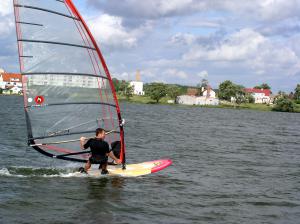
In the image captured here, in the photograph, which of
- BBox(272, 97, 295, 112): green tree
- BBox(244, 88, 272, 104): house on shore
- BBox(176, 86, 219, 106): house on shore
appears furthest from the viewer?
BBox(244, 88, 272, 104): house on shore

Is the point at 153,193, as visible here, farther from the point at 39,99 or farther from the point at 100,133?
the point at 39,99

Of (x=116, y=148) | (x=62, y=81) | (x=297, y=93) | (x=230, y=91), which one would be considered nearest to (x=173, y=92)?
(x=230, y=91)

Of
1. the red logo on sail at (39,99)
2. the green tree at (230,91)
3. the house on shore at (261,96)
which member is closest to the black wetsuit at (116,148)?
the red logo on sail at (39,99)

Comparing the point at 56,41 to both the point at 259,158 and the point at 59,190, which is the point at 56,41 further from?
the point at 259,158

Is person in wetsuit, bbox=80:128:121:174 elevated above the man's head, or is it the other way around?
the man's head

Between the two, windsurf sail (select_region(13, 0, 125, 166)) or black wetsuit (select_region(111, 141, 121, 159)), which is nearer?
windsurf sail (select_region(13, 0, 125, 166))

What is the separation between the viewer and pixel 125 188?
1044 cm

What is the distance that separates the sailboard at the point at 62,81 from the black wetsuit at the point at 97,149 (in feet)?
2.06

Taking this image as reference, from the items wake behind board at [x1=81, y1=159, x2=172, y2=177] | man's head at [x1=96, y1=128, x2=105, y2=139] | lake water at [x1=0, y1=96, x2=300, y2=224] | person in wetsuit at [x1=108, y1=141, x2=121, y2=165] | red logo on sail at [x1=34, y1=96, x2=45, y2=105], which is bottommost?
lake water at [x1=0, y1=96, x2=300, y2=224]

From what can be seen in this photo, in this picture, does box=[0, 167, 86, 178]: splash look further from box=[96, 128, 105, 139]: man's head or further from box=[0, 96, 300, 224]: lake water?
box=[96, 128, 105, 139]: man's head

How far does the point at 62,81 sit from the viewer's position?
1038 cm

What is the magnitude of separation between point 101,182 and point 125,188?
680 millimetres

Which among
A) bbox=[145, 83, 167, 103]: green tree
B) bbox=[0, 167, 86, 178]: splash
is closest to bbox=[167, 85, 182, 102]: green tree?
bbox=[145, 83, 167, 103]: green tree

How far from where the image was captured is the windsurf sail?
9578mm
